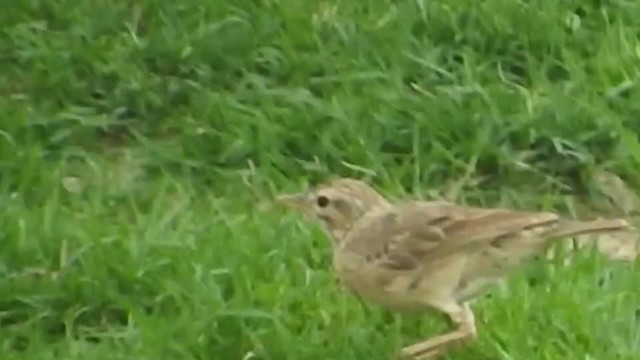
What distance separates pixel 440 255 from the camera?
221 inches

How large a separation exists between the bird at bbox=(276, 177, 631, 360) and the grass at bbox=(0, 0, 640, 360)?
0.16m

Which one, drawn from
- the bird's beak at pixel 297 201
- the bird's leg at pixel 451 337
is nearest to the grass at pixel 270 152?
the bird's leg at pixel 451 337

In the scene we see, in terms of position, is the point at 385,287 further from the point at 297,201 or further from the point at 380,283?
the point at 297,201

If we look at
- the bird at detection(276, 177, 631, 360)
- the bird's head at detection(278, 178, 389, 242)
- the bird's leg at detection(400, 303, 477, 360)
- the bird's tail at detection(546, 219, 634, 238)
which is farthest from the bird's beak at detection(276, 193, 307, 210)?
the bird's tail at detection(546, 219, 634, 238)

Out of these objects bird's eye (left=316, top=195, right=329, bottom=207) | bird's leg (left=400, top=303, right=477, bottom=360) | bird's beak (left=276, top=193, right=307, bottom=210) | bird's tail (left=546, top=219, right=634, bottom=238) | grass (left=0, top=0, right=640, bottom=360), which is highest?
bird's tail (left=546, top=219, right=634, bottom=238)

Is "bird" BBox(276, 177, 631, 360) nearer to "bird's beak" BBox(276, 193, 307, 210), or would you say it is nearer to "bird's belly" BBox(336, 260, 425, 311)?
"bird's belly" BBox(336, 260, 425, 311)

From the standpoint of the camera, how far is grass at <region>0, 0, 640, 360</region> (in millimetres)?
5867

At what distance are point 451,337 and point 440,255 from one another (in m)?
0.22

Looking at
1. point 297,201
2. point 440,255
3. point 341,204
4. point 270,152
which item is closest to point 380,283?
point 440,255

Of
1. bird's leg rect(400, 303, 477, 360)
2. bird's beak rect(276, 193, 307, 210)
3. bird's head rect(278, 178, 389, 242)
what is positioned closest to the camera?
bird's leg rect(400, 303, 477, 360)

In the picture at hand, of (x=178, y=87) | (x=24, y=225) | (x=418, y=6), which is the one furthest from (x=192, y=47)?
(x=24, y=225)

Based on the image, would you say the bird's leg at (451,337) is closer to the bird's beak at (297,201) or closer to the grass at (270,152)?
the grass at (270,152)

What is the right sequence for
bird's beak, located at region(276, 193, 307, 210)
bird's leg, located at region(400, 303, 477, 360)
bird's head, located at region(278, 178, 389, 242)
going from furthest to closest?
bird's beak, located at region(276, 193, 307, 210) → bird's head, located at region(278, 178, 389, 242) → bird's leg, located at region(400, 303, 477, 360)

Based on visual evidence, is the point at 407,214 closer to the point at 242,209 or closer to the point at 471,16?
the point at 242,209
